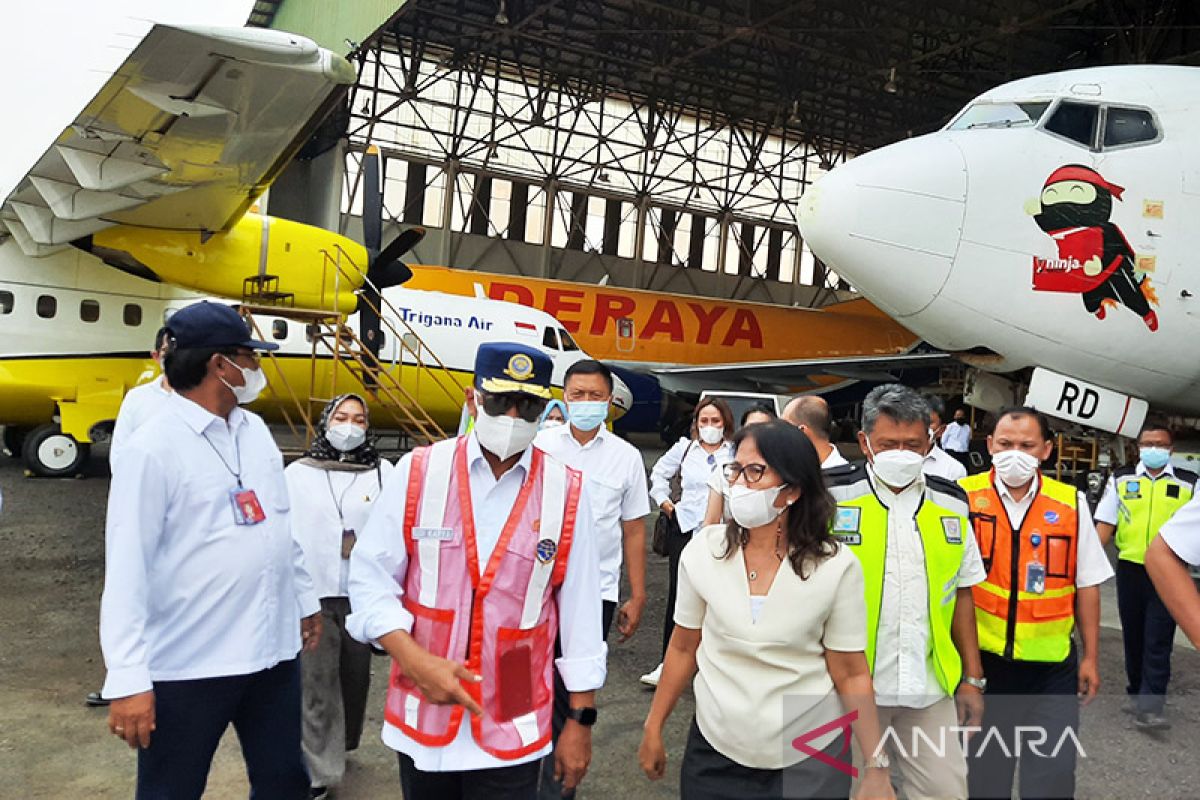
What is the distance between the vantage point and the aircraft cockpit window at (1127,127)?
7.04 metres

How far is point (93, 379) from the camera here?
11.0 meters

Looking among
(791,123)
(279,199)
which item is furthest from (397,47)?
(791,123)

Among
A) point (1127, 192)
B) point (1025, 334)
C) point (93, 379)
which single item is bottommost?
point (93, 379)

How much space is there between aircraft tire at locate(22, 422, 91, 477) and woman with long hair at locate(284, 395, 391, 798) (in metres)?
9.35

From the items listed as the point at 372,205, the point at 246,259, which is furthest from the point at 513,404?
the point at 372,205

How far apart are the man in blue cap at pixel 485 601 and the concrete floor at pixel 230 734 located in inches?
67.0

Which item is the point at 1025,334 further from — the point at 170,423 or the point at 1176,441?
the point at 170,423

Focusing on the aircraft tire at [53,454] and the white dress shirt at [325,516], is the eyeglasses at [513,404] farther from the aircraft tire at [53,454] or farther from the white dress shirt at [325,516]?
the aircraft tire at [53,454]

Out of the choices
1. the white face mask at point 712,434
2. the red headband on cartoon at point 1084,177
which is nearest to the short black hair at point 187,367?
the white face mask at point 712,434

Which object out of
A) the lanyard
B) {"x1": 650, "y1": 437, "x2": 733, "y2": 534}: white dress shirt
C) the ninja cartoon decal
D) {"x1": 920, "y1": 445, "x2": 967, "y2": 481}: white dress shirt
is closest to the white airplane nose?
the ninja cartoon decal

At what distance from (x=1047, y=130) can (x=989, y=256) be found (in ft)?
4.43

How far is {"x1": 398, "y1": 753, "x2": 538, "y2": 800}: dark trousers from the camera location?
217cm

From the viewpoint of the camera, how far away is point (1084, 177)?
6855 millimetres

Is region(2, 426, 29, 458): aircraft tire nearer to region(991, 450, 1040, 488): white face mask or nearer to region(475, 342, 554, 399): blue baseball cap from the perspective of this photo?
region(475, 342, 554, 399): blue baseball cap
